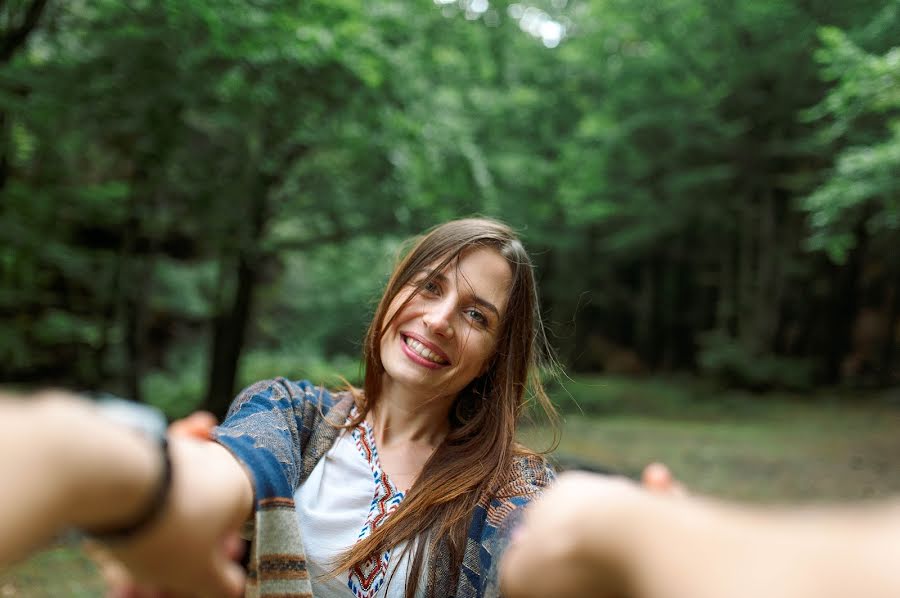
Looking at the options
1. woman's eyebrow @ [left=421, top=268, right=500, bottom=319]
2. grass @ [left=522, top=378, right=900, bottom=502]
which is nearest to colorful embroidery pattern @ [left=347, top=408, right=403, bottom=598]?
woman's eyebrow @ [left=421, top=268, right=500, bottom=319]

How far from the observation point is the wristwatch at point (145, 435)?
0.63 m

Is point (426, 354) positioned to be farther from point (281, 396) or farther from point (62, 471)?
point (62, 471)

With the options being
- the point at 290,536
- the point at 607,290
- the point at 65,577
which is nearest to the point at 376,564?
the point at 290,536

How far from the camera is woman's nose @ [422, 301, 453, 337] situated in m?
1.58

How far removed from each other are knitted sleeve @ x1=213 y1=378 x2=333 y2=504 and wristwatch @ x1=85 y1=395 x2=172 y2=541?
1.14 ft

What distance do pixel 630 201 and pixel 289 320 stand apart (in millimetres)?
8013

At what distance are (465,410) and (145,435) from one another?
126 centimetres

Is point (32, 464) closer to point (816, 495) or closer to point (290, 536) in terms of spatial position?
point (290, 536)

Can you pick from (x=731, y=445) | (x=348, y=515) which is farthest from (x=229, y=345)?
(x=731, y=445)

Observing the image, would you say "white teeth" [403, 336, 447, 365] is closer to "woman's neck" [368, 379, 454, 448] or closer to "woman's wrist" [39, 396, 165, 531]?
"woman's neck" [368, 379, 454, 448]

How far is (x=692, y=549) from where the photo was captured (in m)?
0.56

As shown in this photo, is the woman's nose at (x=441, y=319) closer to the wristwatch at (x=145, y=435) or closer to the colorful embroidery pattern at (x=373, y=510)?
the colorful embroidery pattern at (x=373, y=510)

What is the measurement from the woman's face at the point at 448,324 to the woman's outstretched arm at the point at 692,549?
0.92 m

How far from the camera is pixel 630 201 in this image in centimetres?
1391
